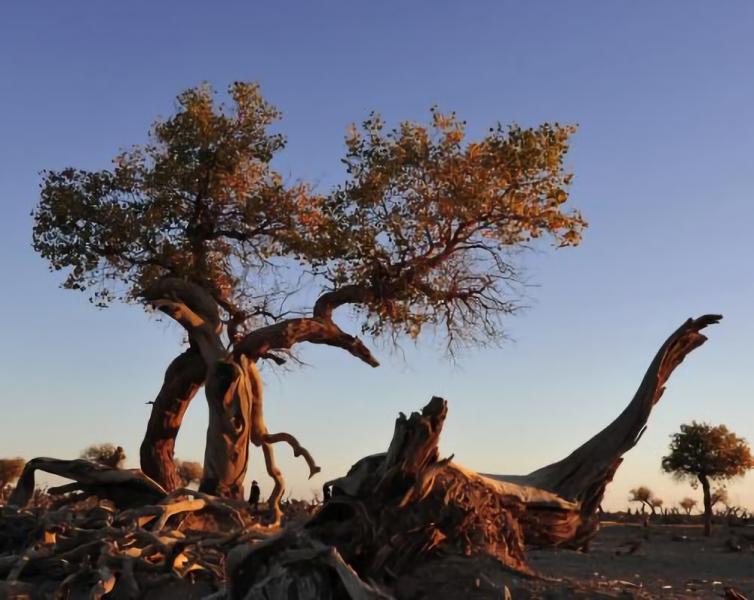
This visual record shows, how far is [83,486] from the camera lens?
19.5 metres

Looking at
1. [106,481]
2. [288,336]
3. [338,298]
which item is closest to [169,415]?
[288,336]

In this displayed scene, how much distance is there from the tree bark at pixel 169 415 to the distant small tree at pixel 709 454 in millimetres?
25254

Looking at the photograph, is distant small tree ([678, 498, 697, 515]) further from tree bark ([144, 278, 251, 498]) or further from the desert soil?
tree bark ([144, 278, 251, 498])

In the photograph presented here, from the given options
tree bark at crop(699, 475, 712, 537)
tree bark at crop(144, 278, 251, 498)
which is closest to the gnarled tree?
tree bark at crop(144, 278, 251, 498)

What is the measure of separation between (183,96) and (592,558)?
16.3m

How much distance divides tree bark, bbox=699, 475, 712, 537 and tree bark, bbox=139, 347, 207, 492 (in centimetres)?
1922

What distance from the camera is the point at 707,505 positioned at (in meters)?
37.2

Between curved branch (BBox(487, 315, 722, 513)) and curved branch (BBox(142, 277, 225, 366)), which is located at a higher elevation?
curved branch (BBox(142, 277, 225, 366))

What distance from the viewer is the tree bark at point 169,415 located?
2580cm

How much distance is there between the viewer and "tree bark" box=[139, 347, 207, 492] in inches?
1016

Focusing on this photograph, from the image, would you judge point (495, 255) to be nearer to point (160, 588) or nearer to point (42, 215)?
point (42, 215)

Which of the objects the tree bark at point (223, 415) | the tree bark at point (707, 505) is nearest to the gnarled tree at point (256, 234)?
the tree bark at point (223, 415)

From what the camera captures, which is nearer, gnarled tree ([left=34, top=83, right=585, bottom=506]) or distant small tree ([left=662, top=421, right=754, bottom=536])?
gnarled tree ([left=34, top=83, right=585, bottom=506])

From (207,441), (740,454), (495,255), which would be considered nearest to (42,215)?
(207,441)
